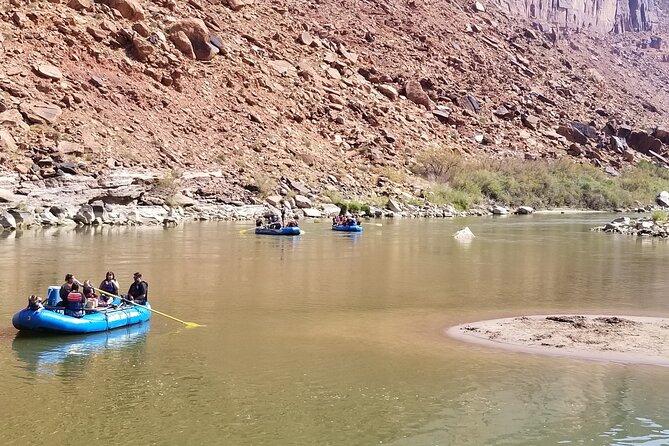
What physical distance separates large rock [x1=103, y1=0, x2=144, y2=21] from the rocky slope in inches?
4.3

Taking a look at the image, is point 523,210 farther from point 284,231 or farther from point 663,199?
point 284,231

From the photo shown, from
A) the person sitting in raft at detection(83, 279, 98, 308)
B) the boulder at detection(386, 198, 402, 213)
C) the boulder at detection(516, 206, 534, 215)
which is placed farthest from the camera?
the boulder at detection(516, 206, 534, 215)

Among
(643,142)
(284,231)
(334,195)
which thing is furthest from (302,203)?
(643,142)

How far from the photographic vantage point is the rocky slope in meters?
49.2

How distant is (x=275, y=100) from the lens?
208 feet

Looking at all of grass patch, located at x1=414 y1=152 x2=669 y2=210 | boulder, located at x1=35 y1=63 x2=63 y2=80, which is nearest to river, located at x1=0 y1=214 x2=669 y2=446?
boulder, located at x1=35 y1=63 x2=63 y2=80

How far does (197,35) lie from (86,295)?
1968 inches

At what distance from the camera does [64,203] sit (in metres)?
44.3

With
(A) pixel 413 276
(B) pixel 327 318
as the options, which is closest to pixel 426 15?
(A) pixel 413 276

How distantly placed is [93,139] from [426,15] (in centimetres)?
5200

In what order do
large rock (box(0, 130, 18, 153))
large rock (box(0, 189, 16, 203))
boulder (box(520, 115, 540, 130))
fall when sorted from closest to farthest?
large rock (box(0, 189, 16, 203)) → large rock (box(0, 130, 18, 153)) → boulder (box(520, 115, 540, 130))

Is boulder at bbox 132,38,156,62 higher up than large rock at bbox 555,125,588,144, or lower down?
higher up

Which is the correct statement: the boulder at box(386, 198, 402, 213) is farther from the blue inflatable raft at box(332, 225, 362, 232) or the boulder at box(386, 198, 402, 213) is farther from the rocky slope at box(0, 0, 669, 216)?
the blue inflatable raft at box(332, 225, 362, 232)

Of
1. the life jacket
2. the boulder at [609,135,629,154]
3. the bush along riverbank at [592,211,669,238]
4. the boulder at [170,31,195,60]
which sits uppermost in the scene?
the boulder at [170,31,195,60]
